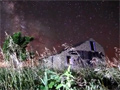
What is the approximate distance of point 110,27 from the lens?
8492mm

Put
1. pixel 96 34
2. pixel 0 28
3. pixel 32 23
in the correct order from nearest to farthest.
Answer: pixel 0 28
pixel 32 23
pixel 96 34

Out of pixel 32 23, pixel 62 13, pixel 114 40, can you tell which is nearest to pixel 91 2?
pixel 62 13

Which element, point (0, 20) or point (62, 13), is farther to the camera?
point (62, 13)

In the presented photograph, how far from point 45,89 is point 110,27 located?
7.18m

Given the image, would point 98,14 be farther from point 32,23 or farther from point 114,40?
point 32,23

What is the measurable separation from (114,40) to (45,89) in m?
6.86

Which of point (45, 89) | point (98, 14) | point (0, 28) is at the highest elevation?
point (98, 14)

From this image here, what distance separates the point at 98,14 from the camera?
28.1 ft

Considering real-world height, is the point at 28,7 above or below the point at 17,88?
above

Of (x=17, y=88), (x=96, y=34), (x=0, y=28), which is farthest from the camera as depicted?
(x=96, y=34)

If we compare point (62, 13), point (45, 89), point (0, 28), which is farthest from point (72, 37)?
point (45, 89)

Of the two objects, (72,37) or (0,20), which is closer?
(0,20)

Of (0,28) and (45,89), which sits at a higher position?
(0,28)

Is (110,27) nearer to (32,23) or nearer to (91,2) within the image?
(91,2)
